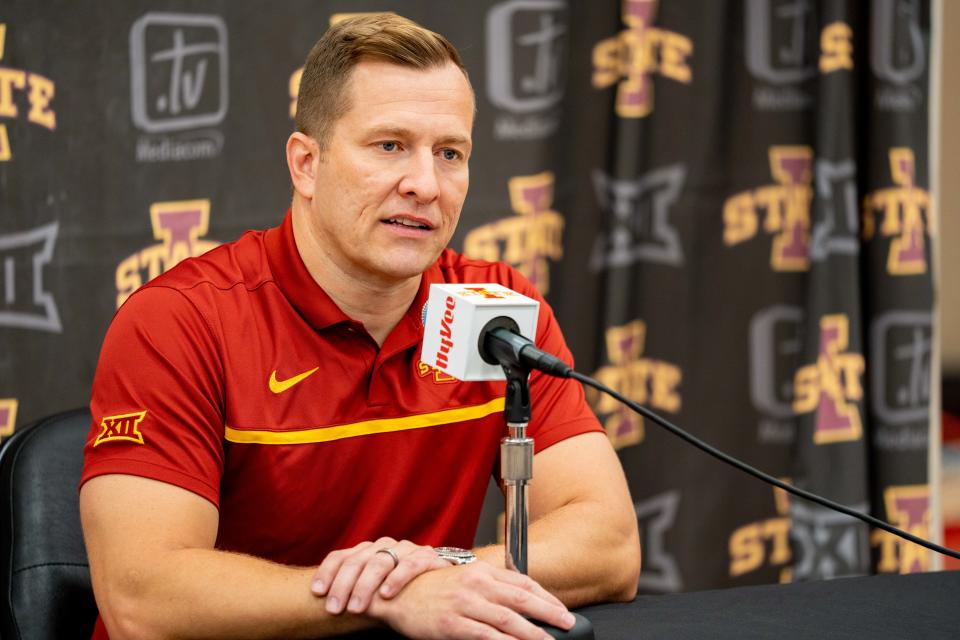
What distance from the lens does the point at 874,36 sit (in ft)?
9.43

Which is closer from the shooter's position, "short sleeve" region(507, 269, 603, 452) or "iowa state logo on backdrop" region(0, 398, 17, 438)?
"short sleeve" region(507, 269, 603, 452)

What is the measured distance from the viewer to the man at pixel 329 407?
4.18 ft

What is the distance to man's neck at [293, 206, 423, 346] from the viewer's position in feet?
5.16

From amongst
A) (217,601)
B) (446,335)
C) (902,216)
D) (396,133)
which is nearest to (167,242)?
(396,133)

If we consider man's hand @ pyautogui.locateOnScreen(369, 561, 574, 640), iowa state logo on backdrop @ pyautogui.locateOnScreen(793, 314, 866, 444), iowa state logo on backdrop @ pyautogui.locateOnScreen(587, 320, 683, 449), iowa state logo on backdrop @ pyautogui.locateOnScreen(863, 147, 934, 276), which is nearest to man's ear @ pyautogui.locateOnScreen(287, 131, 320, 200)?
man's hand @ pyautogui.locateOnScreen(369, 561, 574, 640)

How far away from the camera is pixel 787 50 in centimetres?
288

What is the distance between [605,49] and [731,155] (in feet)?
1.46

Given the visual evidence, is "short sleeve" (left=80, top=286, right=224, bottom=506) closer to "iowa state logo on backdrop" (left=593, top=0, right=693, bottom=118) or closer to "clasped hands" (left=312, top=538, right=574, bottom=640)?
"clasped hands" (left=312, top=538, right=574, bottom=640)

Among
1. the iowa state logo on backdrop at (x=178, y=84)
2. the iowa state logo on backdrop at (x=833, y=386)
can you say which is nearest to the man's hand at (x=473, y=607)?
the iowa state logo on backdrop at (x=178, y=84)

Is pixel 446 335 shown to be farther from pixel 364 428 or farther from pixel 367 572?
pixel 364 428

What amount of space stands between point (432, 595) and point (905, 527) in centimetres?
225

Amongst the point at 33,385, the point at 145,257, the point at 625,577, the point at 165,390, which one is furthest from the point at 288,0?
the point at 625,577

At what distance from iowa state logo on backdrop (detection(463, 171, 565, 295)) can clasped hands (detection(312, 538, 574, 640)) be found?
1.52m

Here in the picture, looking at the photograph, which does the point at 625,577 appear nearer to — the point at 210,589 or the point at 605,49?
the point at 210,589
